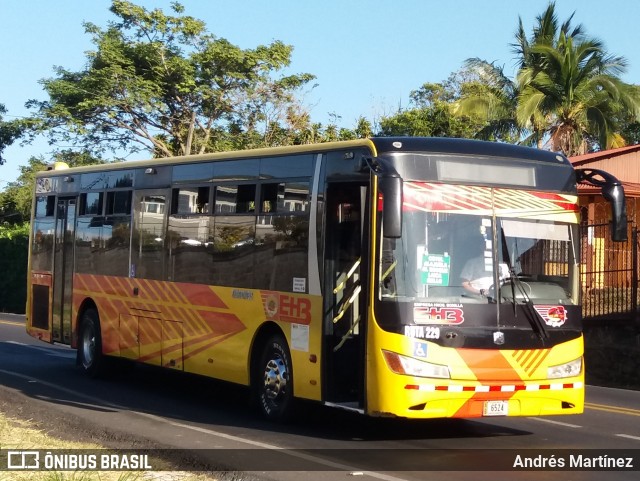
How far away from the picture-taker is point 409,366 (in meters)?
10.5

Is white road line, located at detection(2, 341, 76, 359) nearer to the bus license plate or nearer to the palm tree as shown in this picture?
the bus license plate

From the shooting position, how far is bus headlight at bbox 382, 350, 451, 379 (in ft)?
34.4

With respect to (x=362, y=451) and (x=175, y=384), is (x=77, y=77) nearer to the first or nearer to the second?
(x=175, y=384)

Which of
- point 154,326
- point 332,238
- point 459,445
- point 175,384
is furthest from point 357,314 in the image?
point 175,384

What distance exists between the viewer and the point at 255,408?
42.6 feet

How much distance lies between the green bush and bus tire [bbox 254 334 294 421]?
30.2 meters

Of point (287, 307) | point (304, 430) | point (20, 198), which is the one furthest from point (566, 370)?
point (20, 198)

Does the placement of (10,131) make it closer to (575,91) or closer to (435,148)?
(575,91)

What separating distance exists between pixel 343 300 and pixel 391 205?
1598mm

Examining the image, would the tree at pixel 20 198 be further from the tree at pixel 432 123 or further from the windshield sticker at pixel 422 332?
the windshield sticker at pixel 422 332

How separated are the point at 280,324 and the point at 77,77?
101 feet

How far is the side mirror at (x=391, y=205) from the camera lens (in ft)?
33.0

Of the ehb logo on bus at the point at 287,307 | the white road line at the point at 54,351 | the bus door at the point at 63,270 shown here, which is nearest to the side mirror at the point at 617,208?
the ehb logo on bus at the point at 287,307

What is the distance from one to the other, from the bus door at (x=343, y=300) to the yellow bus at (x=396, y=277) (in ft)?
0.05
